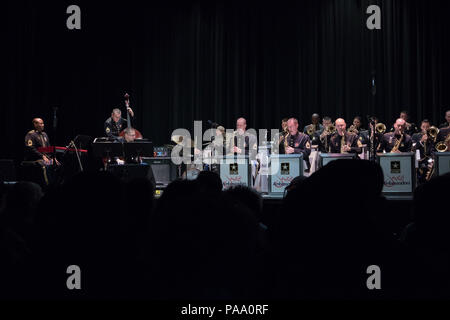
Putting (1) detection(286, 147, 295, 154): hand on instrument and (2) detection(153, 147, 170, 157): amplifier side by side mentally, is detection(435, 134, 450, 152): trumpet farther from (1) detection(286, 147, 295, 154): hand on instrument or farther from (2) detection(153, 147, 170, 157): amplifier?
(2) detection(153, 147, 170, 157): amplifier

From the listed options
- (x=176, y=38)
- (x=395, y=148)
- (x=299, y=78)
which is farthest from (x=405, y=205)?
(x=176, y=38)

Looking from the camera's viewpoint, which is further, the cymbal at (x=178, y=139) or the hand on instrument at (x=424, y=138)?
the cymbal at (x=178, y=139)

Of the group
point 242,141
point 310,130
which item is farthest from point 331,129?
point 242,141

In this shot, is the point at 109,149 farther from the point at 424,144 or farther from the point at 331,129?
the point at 424,144

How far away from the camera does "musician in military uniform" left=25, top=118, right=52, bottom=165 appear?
11.6 m

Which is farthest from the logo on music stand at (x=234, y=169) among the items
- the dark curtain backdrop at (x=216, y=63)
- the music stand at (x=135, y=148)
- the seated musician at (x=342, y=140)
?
the dark curtain backdrop at (x=216, y=63)

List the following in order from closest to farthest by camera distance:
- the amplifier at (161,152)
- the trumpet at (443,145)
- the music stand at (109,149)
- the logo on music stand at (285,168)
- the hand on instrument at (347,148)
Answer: the music stand at (109,149) < the logo on music stand at (285,168) < the trumpet at (443,145) < the hand on instrument at (347,148) < the amplifier at (161,152)

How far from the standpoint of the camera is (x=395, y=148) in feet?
36.1

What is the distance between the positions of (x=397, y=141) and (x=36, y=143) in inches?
330

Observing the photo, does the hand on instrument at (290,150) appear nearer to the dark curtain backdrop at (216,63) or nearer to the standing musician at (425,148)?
the standing musician at (425,148)

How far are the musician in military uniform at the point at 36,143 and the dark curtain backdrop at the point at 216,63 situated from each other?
1.23m

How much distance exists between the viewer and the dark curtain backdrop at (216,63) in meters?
13.0

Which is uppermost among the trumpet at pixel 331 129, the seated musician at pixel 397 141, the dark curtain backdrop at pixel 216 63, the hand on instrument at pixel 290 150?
the dark curtain backdrop at pixel 216 63

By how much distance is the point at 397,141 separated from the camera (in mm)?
11062
